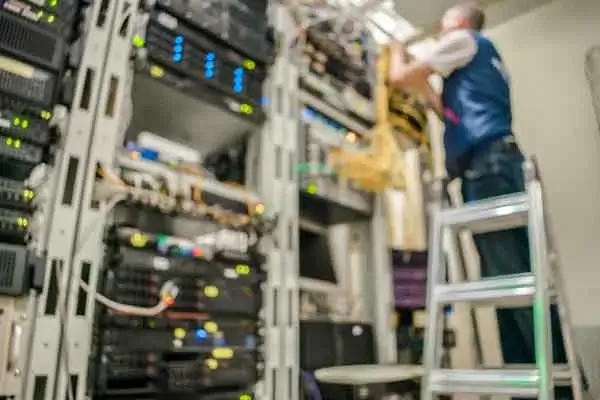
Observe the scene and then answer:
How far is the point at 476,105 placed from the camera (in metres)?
1.88

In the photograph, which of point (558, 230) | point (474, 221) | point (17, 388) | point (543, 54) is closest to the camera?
point (17, 388)

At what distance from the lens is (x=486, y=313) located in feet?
8.20

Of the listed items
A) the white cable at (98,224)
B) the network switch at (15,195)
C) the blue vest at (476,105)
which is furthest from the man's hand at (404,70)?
the network switch at (15,195)

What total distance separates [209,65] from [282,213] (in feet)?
1.67

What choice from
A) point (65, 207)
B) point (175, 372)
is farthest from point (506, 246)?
point (65, 207)

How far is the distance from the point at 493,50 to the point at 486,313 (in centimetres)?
118

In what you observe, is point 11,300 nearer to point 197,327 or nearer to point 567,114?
point 197,327

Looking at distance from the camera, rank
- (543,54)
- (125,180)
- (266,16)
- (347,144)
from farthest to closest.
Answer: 1. (543,54)
2. (347,144)
3. (266,16)
4. (125,180)

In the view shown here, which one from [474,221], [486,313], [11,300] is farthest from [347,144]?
[11,300]

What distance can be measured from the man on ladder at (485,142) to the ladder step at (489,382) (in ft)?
1.22

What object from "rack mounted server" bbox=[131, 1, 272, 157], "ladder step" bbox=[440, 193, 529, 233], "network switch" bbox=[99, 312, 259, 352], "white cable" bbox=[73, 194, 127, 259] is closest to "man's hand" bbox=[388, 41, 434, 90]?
"rack mounted server" bbox=[131, 1, 272, 157]

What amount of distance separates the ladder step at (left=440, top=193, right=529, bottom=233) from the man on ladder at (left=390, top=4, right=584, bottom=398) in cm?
15

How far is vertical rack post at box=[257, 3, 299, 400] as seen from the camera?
1.62 meters

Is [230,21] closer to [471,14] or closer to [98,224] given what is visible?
[98,224]
